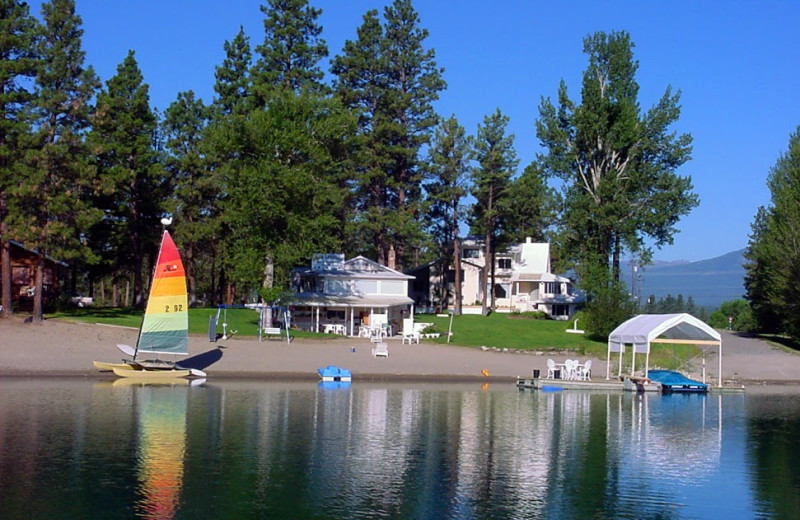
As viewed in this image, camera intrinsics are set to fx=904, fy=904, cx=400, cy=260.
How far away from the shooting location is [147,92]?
63.4 m

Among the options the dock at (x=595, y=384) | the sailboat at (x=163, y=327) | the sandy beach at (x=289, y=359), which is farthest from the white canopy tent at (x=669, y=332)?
the sailboat at (x=163, y=327)

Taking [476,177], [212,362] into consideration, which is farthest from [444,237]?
[212,362]

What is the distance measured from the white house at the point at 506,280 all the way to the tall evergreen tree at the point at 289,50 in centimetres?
2308

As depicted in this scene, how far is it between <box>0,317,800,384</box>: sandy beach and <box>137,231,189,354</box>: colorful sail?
254cm

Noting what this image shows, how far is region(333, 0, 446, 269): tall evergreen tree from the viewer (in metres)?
73.7

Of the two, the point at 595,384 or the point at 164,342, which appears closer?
the point at 164,342

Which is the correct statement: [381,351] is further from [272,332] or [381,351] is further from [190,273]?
[190,273]

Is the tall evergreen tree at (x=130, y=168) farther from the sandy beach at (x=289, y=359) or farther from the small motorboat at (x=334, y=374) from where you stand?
the small motorboat at (x=334, y=374)

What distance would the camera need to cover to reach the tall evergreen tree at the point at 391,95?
2901 inches

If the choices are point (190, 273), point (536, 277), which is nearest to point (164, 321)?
point (190, 273)

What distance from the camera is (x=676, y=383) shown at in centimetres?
4478

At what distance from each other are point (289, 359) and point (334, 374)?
424 centimetres

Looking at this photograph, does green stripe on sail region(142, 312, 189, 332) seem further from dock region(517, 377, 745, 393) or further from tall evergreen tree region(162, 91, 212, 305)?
tall evergreen tree region(162, 91, 212, 305)

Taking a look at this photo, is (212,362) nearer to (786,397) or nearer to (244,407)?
(244,407)
